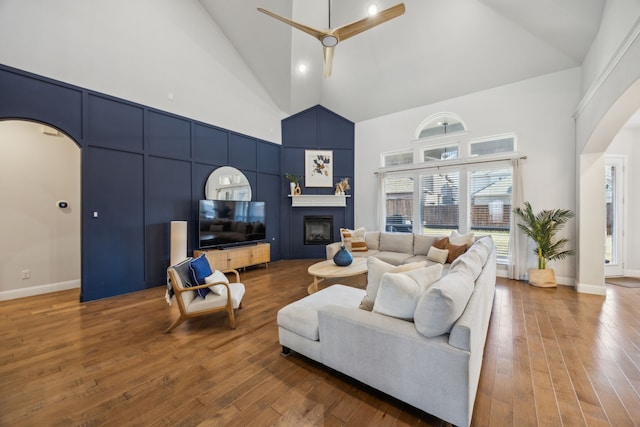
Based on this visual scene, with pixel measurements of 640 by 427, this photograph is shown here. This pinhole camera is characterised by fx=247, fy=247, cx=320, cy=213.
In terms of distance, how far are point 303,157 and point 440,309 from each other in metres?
5.81

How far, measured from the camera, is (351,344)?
1.78m

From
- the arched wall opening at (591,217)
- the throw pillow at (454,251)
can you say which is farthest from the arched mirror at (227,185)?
the arched wall opening at (591,217)

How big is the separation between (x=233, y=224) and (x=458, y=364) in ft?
15.2

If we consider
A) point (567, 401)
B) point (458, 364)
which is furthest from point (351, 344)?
point (567, 401)

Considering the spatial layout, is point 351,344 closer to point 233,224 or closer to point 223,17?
point 233,224

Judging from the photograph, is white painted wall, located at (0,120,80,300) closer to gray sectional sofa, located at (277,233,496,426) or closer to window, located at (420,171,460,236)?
gray sectional sofa, located at (277,233,496,426)

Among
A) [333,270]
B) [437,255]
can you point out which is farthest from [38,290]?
[437,255]

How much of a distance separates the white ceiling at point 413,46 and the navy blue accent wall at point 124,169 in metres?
2.10

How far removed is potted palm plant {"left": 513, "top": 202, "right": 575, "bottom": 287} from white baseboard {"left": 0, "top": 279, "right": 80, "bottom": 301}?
7909 mm

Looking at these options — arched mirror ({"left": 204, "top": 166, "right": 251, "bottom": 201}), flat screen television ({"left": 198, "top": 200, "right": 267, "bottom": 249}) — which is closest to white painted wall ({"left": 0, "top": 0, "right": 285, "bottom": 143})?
arched mirror ({"left": 204, "top": 166, "right": 251, "bottom": 201})

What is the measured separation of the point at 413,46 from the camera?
189 inches

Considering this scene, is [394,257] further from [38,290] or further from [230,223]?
[38,290]

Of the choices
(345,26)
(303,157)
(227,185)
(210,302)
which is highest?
(345,26)

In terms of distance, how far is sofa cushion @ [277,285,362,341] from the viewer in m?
2.04
